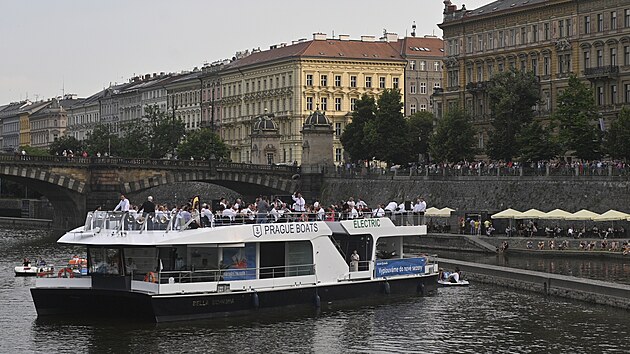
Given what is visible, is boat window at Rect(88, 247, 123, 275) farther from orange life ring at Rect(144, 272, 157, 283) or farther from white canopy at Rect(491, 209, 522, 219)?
white canopy at Rect(491, 209, 522, 219)

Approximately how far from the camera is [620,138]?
77.2 m

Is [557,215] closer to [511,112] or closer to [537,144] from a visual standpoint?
[537,144]

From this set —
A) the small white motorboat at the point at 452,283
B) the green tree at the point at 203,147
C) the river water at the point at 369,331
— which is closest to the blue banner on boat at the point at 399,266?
the river water at the point at 369,331

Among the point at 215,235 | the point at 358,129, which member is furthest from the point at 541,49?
the point at 215,235

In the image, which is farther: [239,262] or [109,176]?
[109,176]

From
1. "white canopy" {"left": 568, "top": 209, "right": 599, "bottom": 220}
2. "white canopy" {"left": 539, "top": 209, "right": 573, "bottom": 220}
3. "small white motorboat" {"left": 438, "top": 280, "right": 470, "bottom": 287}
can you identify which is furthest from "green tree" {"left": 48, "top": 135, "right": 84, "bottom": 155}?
"small white motorboat" {"left": 438, "top": 280, "right": 470, "bottom": 287}

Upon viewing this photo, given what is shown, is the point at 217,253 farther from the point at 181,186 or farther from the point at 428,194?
the point at 181,186

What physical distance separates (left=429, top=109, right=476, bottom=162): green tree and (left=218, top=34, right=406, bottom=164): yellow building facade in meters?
38.0

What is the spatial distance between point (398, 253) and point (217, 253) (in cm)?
992

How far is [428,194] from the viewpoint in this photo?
8850 centimetres

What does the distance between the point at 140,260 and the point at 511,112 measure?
48.2 meters

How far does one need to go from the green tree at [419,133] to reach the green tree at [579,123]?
71.5 ft

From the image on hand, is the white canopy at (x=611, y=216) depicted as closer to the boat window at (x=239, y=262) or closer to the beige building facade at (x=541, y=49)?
the beige building facade at (x=541, y=49)

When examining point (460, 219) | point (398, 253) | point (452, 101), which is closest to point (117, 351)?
point (398, 253)
